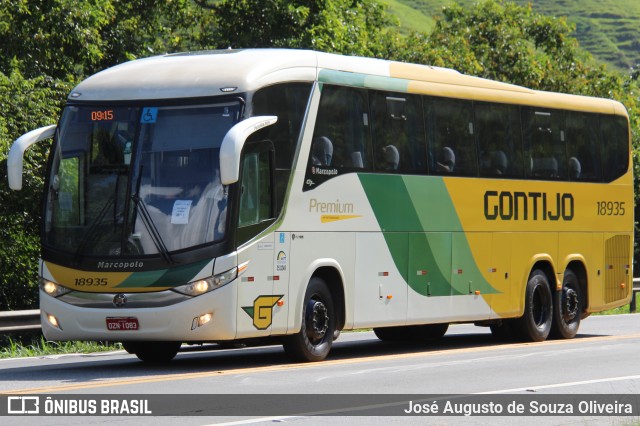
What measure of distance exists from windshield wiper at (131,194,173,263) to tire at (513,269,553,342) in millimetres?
7666

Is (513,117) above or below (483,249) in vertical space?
above

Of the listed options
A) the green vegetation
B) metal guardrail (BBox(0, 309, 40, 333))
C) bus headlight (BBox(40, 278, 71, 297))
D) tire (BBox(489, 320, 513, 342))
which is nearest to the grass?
metal guardrail (BBox(0, 309, 40, 333))

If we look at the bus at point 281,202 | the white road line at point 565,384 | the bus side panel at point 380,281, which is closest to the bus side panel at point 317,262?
the bus at point 281,202

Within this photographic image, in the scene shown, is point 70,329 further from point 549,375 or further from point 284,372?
point 549,375

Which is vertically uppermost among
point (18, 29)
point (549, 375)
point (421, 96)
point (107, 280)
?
point (18, 29)

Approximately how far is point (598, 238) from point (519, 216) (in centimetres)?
249

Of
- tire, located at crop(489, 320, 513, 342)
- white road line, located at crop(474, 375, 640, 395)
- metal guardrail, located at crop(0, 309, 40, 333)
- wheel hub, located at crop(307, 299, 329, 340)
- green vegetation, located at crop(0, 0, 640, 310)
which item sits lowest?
tire, located at crop(489, 320, 513, 342)

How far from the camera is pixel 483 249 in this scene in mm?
19422

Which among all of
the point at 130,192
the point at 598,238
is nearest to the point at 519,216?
the point at 598,238

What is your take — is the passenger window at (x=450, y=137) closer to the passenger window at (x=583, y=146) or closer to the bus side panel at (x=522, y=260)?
the bus side panel at (x=522, y=260)

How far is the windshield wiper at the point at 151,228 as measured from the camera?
47.3 ft

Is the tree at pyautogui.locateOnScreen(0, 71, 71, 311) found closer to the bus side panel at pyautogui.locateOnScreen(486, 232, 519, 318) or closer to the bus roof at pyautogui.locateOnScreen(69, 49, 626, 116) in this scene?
the bus roof at pyautogui.locateOnScreen(69, 49, 626, 116)

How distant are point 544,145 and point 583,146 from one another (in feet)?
3.86

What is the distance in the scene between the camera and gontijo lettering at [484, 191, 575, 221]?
64.3 ft
